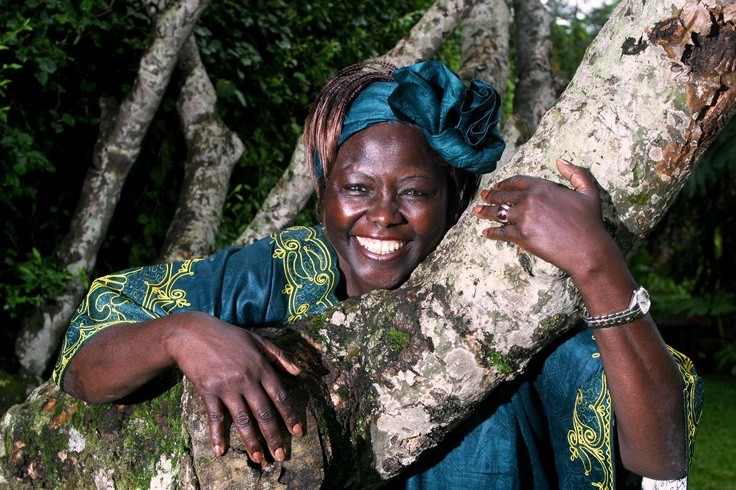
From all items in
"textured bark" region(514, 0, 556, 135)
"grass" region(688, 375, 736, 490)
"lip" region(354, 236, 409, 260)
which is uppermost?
"textured bark" region(514, 0, 556, 135)

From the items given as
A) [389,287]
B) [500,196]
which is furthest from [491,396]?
[500,196]

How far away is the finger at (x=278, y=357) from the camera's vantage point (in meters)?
1.77

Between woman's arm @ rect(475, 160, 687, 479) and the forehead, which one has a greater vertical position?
the forehead

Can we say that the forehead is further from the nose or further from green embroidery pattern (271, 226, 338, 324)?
green embroidery pattern (271, 226, 338, 324)

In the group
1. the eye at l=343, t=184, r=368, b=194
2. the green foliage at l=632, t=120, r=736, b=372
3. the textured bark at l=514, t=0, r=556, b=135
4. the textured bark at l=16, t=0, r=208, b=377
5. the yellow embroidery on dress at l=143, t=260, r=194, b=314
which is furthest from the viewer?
the green foliage at l=632, t=120, r=736, b=372

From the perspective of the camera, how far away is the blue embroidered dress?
2104mm

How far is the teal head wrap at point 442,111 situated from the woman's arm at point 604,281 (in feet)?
1.44

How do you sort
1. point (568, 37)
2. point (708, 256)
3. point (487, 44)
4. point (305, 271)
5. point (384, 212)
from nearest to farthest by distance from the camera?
point (384, 212), point (305, 271), point (487, 44), point (708, 256), point (568, 37)

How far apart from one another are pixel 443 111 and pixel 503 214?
54 centimetres

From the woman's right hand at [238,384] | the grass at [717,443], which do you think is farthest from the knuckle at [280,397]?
the grass at [717,443]

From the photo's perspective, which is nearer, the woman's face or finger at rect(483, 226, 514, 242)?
finger at rect(483, 226, 514, 242)

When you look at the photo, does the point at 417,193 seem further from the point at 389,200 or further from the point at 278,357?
the point at 278,357

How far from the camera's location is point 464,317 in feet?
5.97

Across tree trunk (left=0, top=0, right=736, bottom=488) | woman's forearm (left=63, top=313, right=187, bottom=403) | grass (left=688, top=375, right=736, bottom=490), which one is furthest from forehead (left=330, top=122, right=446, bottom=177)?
grass (left=688, top=375, right=736, bottom=490)
